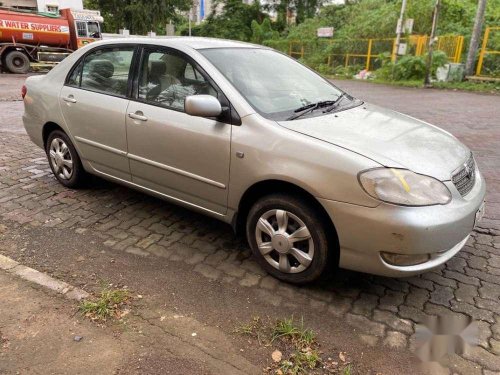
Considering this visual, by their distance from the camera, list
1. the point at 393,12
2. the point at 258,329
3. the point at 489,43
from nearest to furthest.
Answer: the point at 258,329
the point at 489,43
the point at 393,12

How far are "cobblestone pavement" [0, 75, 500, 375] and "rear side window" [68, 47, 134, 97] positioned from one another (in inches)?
45.9

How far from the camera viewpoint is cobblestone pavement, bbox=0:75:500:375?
8.71 ft

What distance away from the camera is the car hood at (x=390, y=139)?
104 inches

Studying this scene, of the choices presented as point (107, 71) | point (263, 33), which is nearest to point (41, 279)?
point (107, 71)

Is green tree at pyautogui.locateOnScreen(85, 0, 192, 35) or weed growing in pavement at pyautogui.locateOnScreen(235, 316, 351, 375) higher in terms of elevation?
green tree at pyautogui.locateOnScreen(85, 0, 192, 35)

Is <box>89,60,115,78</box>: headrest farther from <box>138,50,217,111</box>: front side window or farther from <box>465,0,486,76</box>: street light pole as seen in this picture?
<box>465,0,486,76</box>: street light pole

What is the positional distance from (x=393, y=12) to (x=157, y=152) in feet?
80.1

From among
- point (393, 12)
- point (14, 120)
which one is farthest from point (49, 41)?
point (393, 12)

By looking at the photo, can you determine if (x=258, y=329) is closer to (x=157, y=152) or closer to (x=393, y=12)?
(x=157, y=152)

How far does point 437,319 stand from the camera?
2672 mm

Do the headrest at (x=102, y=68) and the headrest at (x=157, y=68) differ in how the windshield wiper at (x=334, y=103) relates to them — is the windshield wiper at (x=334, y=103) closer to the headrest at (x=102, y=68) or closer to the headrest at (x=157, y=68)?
the headrest at (x=157, y=68)

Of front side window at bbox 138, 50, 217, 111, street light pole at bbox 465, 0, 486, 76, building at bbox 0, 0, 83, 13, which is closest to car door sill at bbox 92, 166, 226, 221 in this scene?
front side window at bbox 138, 50, 217, 111

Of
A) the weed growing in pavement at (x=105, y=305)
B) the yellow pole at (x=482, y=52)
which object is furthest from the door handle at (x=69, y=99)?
the yellow pole at (x=482, y=52)

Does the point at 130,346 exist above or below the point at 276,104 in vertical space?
below
